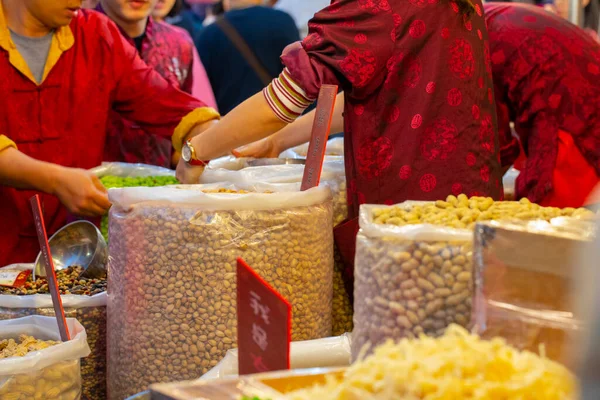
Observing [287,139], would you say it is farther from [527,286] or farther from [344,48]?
[527,286]

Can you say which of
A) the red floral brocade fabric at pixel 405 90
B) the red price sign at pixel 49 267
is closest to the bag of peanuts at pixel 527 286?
the red floral brocade fabric at pixel 405 90

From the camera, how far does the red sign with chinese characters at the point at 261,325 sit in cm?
85

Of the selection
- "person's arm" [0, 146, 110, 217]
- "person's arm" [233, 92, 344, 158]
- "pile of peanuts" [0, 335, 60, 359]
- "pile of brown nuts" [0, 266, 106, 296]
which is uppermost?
"person's arm" [233, 92, 344, 158]

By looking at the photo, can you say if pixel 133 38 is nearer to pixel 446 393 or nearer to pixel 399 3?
pixel 399 3

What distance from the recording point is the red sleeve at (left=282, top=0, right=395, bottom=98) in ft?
4.49

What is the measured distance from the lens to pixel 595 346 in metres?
0.46

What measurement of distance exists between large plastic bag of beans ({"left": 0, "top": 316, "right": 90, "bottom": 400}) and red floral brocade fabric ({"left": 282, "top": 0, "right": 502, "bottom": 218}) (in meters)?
0.60

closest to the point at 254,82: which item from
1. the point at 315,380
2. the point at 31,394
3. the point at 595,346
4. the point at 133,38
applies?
the point at 133,38

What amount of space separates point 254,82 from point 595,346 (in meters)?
3.05

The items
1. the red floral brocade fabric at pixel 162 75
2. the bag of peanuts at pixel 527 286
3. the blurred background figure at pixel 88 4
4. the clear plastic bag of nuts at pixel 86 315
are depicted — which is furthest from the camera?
the blurred background figure at pixel 88 4

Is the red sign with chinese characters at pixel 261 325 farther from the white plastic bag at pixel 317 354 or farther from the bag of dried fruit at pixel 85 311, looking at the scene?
the bag of dried fruit at pixel 85 311

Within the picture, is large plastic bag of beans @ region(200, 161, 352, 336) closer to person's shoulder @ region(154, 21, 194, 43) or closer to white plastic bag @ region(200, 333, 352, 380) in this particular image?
white plastic bag @ region(200, 333, 352, 380)

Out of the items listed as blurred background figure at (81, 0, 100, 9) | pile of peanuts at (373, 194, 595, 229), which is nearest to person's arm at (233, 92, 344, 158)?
pile of peanuts at (373, 194, 595, 229)

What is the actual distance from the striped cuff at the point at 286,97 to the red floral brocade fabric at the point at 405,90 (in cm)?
2
